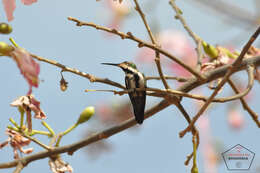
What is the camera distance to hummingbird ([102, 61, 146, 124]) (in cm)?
152

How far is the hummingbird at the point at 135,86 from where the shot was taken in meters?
1.52

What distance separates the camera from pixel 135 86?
1.77 meters

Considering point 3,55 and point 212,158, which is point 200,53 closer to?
point 212,158

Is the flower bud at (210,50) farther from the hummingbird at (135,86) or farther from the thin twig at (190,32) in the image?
the hummingbird at (135,86)

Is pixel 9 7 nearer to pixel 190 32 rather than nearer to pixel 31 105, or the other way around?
pixel 31 105

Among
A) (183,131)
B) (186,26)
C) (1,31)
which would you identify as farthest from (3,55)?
(186,26)

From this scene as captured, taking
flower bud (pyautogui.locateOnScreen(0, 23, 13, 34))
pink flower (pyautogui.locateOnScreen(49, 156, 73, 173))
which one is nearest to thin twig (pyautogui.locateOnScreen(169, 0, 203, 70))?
pink flower (pyautogui.locateOnScreen(49, 156, 73, 173))

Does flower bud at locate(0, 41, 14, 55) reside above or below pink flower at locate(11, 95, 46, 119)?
above

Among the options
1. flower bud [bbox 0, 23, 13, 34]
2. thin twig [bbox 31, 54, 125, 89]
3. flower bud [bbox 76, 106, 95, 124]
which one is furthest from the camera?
flower bud [bbox 76, 106, 95, 124]

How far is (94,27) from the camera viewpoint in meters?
1.17

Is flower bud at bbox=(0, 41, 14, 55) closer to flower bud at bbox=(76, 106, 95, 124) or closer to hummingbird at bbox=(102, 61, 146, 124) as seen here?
hummingbird at bbox=(102, 61, 146, 124)

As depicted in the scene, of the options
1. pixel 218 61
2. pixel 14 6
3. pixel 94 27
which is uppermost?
pixel 14 6

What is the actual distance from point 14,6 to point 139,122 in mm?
767

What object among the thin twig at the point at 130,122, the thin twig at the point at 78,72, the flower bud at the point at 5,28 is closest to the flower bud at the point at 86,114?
the thin twig at the point at 130,122
